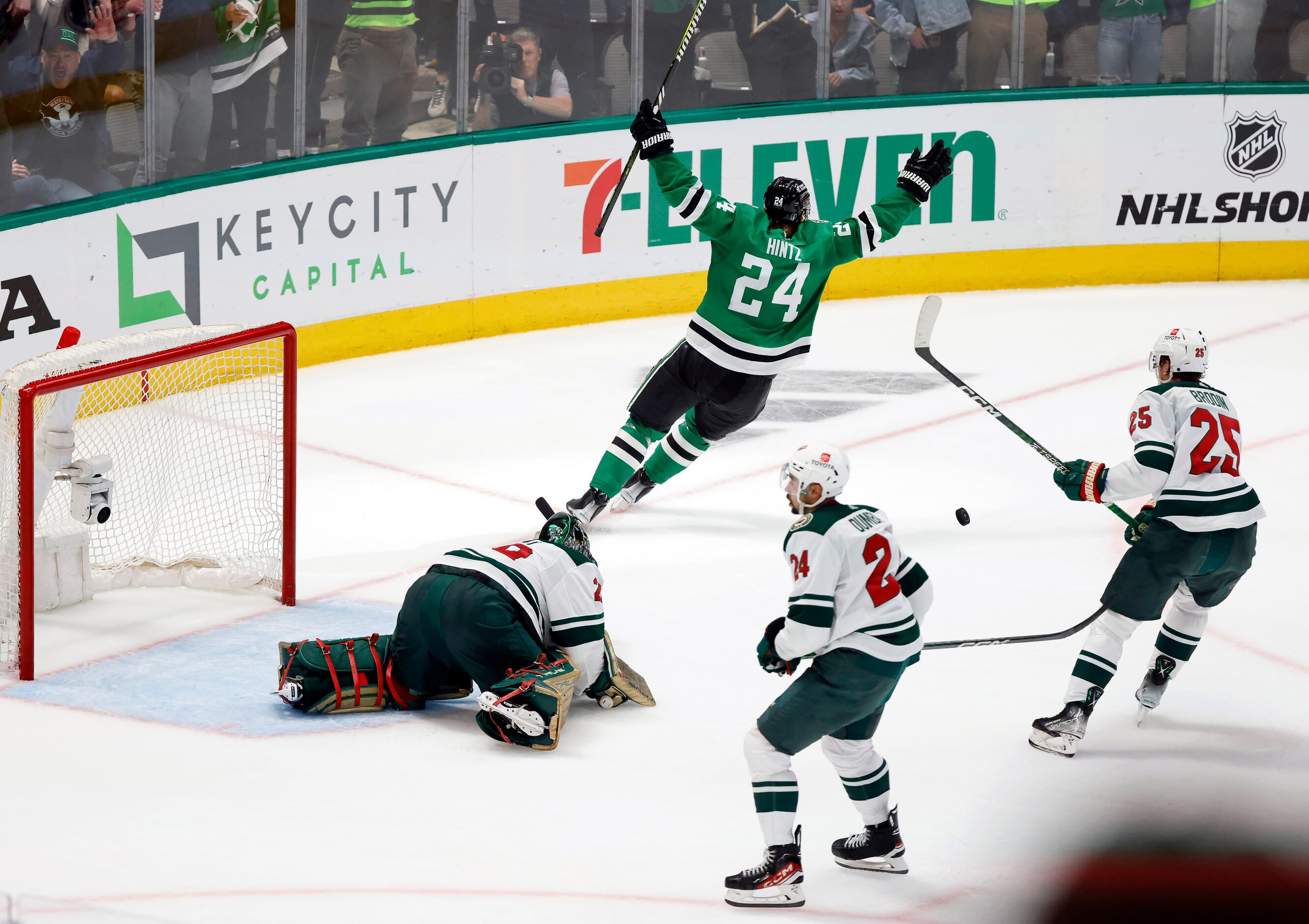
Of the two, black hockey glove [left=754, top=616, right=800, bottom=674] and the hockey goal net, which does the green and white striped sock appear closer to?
black hockey glove [left=754, top=616, right=800, bottom=674]

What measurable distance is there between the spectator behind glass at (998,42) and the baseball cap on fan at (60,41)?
5.20 meters

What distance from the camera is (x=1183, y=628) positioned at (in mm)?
5008

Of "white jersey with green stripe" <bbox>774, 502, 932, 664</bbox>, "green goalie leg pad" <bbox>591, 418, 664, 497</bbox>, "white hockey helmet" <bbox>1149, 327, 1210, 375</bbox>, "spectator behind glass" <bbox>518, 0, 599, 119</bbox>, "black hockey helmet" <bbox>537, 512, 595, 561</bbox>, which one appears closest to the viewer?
"white jersey with green stripe" <bbox>774, 502, 932, 664</bbox>

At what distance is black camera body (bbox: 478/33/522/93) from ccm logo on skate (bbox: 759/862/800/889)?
21.2ft

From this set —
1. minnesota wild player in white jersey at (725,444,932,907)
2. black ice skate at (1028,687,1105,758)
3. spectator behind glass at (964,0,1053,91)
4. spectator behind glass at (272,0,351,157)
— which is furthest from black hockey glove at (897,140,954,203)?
spectator behind glass at (964,0,1053,91)

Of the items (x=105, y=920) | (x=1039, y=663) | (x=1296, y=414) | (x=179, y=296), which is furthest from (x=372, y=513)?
(x=105, y=920)

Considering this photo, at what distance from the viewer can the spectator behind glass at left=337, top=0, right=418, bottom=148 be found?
9.09 m

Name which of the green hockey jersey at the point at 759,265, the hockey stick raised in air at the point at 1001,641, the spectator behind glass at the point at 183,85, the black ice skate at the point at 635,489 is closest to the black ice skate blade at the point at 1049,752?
the hockey stick raised in air at the point at 1001,641

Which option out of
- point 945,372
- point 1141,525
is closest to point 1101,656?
point 1141,525

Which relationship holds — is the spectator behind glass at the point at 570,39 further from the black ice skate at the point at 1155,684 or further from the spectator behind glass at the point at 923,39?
the black ice skate at the point at 1155,684

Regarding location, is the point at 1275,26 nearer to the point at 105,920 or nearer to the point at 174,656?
the point at 174,656

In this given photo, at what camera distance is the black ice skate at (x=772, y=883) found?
12.8 feet

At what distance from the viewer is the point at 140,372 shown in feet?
18.9

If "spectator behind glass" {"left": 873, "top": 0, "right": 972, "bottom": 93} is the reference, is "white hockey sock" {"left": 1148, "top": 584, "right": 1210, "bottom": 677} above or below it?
below
